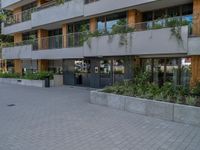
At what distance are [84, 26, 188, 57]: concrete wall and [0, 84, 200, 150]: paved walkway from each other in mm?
4946

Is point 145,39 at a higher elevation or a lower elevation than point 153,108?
higher

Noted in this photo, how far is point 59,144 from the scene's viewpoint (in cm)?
645

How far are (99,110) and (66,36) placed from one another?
11378 mm

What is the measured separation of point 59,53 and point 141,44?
9.23 m

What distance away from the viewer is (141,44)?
1419 cm

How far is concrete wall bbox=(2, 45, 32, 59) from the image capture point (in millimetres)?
25320

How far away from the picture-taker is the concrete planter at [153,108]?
8.31 metres

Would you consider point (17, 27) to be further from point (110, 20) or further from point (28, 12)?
point (110, 20)

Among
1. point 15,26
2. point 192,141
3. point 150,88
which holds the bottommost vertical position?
point 192,141

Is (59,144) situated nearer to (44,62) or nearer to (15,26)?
(44,62)

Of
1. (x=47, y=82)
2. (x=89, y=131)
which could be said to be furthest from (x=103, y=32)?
(x=89, y=131)

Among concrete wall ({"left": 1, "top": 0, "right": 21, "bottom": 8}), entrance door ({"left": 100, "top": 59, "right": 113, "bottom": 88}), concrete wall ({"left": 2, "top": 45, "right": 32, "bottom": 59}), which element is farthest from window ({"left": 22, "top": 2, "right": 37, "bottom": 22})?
entrance door ({"left": 100, "top": 59, "right": 113, "bottom": 88})

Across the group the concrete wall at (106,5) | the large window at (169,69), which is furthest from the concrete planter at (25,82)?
the large window at (169,69)

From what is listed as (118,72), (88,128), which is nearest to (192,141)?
(88,128)
